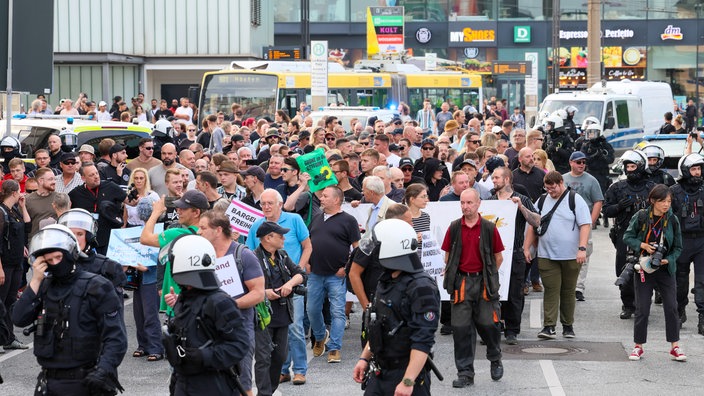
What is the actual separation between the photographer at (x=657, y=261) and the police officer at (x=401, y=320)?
16.4ft

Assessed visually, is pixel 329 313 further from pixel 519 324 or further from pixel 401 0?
pixel 401 0

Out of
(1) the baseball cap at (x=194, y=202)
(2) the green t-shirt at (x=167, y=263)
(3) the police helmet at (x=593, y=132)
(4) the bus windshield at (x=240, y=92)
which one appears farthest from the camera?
(4) the bus windshield at (x=240, y=92)

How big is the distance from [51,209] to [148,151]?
238 cm

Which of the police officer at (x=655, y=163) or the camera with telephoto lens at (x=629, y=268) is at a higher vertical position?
the police officer at (x=655, y=163)

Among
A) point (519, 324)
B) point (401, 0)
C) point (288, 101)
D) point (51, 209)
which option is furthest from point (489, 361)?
point (401, 0)

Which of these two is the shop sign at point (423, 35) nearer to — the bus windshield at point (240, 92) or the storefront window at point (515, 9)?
the storefront window at point (515, 9)

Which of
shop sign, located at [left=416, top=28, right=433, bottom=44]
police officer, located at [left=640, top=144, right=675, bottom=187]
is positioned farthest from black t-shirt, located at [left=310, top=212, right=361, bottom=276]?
shop sign, located at [left=416, top=28, right=433, bottom=44]

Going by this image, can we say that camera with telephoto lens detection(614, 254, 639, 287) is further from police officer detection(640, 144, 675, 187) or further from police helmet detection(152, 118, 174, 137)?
police helmet detection(152, 118, 174, 137)

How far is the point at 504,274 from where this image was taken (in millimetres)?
12812

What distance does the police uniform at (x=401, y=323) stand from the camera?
7.21 m

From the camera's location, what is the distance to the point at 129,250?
11945 mm

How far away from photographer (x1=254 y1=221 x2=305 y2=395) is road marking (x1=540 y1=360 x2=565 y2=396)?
2375 mm

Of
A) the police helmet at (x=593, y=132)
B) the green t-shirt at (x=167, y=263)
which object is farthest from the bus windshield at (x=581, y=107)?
the green t-shirt at (x=167, y=263)

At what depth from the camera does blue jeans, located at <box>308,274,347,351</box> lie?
11781 millimetres
